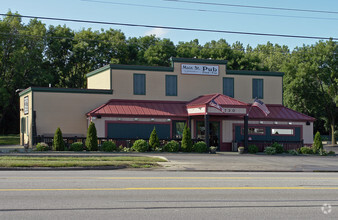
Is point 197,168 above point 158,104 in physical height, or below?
below

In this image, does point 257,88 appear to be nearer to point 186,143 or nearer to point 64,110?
point 186,143

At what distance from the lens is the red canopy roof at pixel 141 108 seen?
35719mm

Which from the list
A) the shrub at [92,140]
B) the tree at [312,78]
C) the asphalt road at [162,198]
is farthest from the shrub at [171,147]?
the tree at [312,78]

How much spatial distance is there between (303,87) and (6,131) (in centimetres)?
4179

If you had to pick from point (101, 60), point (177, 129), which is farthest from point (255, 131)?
point (101, 60)

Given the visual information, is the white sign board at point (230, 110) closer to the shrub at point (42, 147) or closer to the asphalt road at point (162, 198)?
the shrub at point (42, 147)

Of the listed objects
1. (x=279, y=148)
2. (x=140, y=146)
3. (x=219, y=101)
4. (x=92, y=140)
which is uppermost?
(x=219, y=101)

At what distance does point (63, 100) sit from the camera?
3684 cm

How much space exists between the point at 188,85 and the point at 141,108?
16.7 feet

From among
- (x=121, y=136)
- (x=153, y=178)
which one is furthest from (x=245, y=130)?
(x=153, y=178)

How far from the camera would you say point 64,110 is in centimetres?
3684

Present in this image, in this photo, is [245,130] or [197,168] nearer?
[197,168]

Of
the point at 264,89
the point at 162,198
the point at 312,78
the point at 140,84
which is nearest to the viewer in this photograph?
the point at 162,198

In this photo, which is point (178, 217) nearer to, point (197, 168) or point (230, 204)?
point (230, 204)
